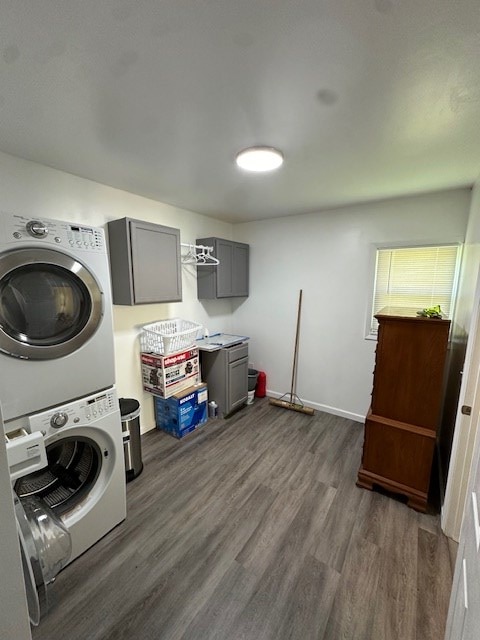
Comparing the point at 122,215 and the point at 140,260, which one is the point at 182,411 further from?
the point at 122,215

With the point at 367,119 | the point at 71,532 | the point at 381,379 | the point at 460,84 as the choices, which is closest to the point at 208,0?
the point at 367,119

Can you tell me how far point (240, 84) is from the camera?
1.09 meters

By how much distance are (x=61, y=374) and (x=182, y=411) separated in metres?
1.54

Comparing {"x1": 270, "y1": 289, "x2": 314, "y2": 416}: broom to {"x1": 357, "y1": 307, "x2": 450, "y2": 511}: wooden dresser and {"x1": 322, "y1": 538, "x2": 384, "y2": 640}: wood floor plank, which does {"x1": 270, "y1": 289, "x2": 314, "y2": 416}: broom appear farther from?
{"x1": 322, "y1": 538, "x2": 384, "y2": 640}: wood floor plank

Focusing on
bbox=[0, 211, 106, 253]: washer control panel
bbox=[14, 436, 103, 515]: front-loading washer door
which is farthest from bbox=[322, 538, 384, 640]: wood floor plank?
bbox=[0, 211, 106, 253]: washer control panel

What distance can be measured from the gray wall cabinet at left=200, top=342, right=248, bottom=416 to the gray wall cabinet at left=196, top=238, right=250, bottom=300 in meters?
0.69

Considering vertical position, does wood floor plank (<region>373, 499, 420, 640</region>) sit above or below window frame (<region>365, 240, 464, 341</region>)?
below

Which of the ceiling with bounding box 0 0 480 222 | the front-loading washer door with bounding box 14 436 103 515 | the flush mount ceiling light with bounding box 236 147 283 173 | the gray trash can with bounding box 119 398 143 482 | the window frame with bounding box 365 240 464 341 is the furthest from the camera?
the window frame with bounding box 365 240 464 341

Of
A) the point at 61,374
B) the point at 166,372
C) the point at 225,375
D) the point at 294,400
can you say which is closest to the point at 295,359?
the point at 294,400

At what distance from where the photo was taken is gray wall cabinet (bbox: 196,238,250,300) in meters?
3.10

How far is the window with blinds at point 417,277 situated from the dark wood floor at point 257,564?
1.67 m

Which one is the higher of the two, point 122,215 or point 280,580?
point 122,215

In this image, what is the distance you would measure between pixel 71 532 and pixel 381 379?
7.11 feet

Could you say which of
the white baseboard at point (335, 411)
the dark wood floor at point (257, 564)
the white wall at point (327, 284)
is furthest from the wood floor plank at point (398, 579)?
the white wall at point (327, 284)
